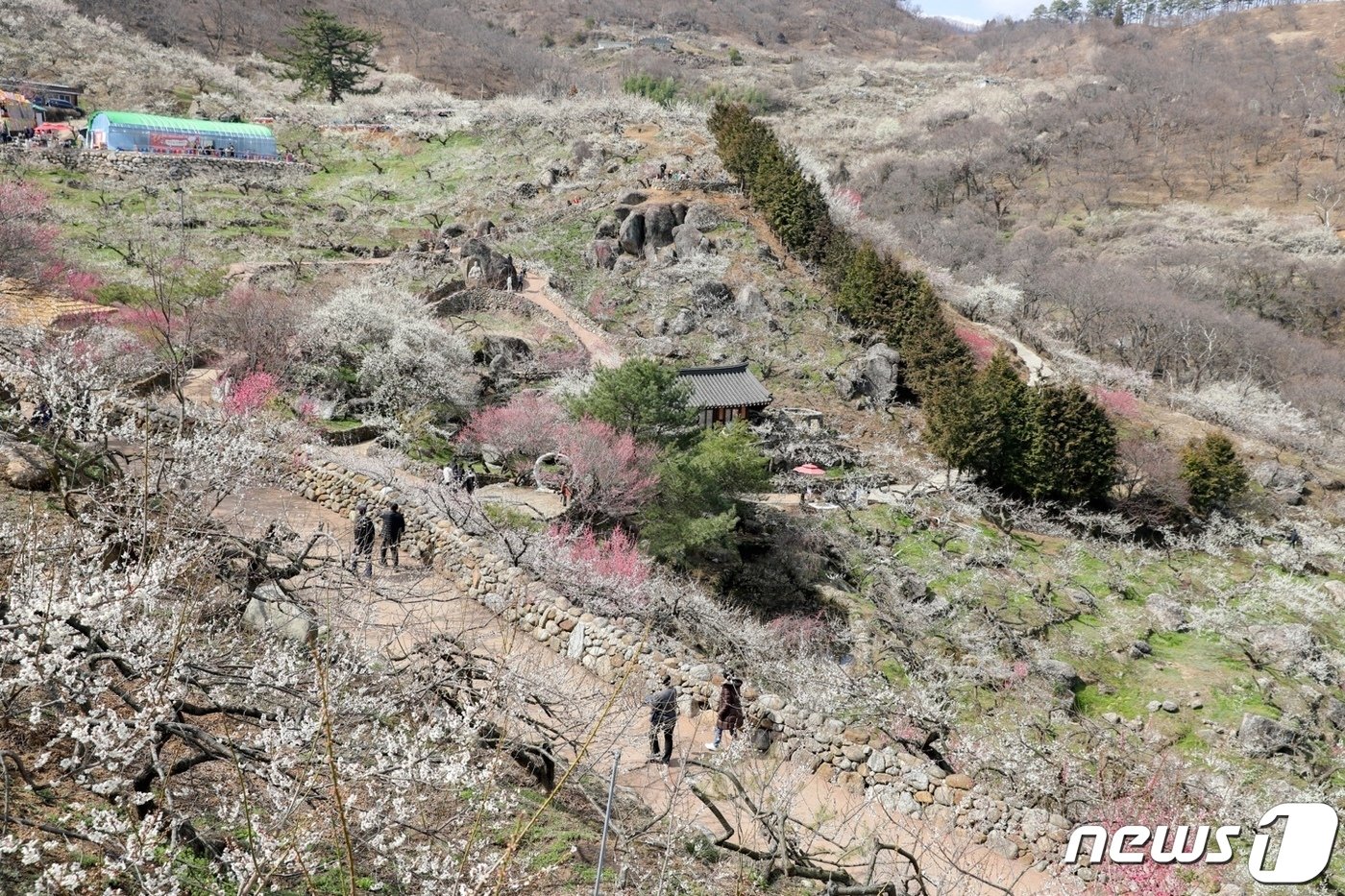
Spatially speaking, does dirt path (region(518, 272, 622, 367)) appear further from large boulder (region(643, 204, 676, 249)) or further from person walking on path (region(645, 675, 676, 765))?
person walking on path (region(645, 675, 676, 765))

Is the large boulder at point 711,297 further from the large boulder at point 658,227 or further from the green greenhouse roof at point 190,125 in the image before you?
the green greenhouse roof at point 190,125

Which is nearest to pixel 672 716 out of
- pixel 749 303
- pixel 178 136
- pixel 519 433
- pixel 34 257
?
pixel 519 433

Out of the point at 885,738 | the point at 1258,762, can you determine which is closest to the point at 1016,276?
the point at 1258,762

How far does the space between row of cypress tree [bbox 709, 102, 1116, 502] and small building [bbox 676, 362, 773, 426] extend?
626 cm

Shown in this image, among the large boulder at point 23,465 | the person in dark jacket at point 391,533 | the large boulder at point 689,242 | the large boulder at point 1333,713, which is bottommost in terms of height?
the large boulder at point 1333,713

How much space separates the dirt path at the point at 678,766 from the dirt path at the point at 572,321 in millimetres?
20663

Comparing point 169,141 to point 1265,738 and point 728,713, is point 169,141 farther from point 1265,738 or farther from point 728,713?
point 1265,738

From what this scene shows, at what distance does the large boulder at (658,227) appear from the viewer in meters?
39.8

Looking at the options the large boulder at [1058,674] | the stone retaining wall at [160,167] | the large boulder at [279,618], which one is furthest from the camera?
the stone retaining wall at [160,167]

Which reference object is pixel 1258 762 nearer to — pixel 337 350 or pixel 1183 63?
pixel 337 350

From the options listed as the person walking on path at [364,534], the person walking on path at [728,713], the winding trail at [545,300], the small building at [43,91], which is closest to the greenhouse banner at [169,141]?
the small building at [43,91]

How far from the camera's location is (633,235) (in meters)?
39.8

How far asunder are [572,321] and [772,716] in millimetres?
26359

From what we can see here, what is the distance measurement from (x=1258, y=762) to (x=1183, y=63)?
118 metres
